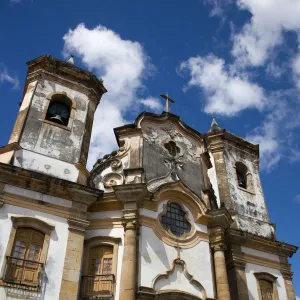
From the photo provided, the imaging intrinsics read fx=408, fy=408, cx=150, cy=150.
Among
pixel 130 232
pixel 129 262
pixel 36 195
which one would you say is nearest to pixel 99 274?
pixel 129 262

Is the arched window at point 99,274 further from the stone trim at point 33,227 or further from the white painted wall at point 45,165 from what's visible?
the white painted wall at point 45,165

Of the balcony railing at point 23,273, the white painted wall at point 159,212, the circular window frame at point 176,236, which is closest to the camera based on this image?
the balcony railing at point 23,273

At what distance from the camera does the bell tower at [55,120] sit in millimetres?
14828

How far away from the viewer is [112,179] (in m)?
15.7

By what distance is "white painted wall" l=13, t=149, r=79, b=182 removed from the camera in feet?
47.6

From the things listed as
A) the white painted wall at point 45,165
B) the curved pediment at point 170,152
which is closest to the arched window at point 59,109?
the white painted wall at point 45,165

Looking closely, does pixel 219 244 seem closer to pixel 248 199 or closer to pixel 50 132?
pixel 248 199

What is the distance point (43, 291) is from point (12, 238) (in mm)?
1880

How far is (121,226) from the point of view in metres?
14.0

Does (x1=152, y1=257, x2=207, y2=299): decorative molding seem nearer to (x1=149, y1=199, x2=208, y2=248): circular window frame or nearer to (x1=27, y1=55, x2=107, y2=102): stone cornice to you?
(x1=149, y1=199, x2=208, y2=248): circular window frame

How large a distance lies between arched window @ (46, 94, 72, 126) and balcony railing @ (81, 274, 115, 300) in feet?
21.7

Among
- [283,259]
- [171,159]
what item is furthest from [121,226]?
[283,259]

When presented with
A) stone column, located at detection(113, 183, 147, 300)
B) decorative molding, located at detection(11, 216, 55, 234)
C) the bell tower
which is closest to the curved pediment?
stone column, located at detection(113, 183, 147, 300)

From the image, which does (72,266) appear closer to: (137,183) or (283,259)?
(137,183)
